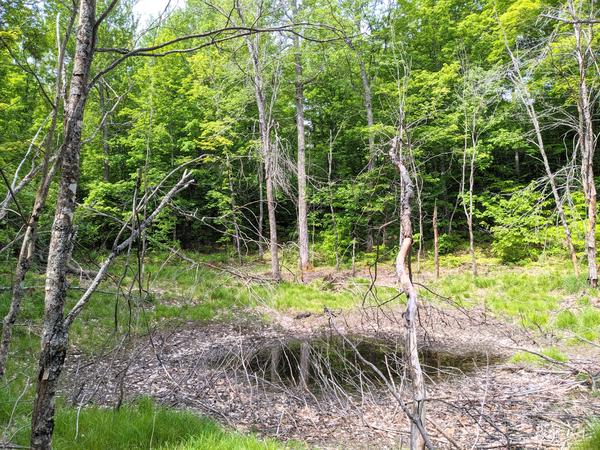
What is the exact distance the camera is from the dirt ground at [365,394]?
4.08 metres

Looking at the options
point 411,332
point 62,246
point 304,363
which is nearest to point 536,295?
point 304,363

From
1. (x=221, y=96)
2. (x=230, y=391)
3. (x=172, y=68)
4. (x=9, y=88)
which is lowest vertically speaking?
(x=230, y=391)

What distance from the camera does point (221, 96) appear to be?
17.2m

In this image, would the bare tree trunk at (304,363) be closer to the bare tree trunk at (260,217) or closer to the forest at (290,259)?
the forest at (290,259)

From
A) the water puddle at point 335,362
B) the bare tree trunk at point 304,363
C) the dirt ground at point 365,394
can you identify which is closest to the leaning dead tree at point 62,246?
the dirt ground at point 365,394

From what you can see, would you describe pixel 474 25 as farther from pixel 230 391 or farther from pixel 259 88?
pixel 230 391

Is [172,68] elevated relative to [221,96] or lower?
elevated

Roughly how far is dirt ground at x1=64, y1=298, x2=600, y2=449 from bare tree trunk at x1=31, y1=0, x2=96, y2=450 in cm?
114

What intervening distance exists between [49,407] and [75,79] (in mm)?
1411

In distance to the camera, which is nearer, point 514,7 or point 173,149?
point 514,7

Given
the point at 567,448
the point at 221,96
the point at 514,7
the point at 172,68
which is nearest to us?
the point at 567,448

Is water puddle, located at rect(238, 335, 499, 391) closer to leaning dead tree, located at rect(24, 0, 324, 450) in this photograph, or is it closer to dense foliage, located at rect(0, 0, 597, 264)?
leaning dead tree, located at rect(24, 0, 324, 450)

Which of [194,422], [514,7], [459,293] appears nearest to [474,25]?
[514,7]

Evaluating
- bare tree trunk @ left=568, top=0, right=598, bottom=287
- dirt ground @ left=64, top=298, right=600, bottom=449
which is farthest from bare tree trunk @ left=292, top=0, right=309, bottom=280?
bare tree trunk @ left=568, top=0, right=598, bottom=287
